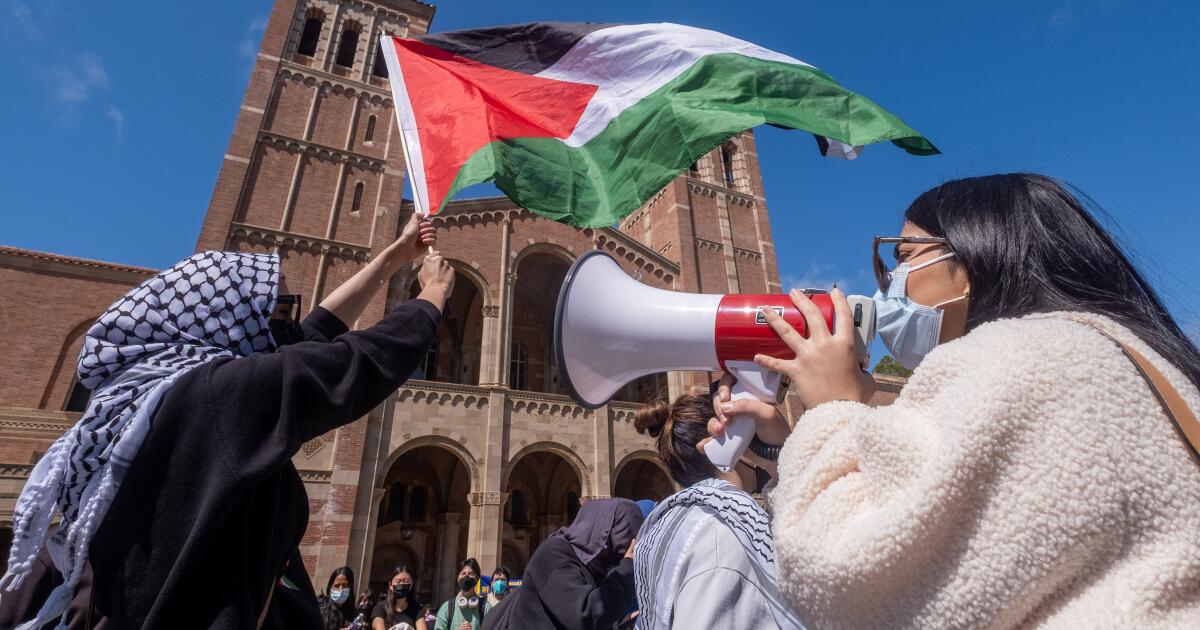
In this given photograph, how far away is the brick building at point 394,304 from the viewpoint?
1249 cm

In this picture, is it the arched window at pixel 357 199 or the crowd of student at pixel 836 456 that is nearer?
the crowd of student at pixel 836 456

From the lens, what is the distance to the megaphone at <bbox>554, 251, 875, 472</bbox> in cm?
162

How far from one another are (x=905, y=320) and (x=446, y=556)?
1729 centimetres

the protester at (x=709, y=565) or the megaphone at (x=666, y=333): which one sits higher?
the megaphone at (x=666, y=333)

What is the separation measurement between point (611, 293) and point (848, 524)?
1.31 metres

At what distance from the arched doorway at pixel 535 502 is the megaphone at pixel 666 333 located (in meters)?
16.6

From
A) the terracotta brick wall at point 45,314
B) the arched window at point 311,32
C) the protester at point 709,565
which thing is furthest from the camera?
the arched window at point 311,32

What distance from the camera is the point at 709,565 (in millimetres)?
1632

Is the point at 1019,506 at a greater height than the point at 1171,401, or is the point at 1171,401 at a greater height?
the point at 1171,401

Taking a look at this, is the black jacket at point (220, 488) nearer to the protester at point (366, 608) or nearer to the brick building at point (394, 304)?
the protester at point (366, 608)

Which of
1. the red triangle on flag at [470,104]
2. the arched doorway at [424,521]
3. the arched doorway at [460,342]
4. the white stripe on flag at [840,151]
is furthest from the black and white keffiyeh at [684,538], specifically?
the arched doorway at [460,342]

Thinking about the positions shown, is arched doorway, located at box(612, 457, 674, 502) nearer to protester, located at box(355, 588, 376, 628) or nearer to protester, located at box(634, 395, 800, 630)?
protester, located at box(355, 588, 376, 628)

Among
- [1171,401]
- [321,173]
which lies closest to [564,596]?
[1171,401]

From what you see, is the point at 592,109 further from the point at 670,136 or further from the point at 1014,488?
the point at 1014,488
